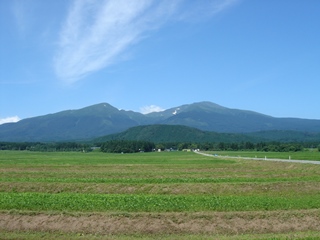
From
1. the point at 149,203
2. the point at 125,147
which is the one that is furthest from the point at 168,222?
the point at 125,147

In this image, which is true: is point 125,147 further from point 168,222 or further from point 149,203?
point 168,222

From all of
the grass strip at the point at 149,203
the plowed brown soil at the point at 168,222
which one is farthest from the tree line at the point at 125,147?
the plowed brown soil at the point at 168,222

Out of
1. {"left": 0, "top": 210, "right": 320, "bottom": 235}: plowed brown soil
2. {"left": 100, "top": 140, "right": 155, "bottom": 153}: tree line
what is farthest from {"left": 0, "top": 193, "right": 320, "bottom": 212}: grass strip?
{"left": 100, "top": 140, "right": 155, "bottom": 153}: tree line

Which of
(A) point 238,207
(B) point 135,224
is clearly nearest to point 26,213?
(B) point 135,224

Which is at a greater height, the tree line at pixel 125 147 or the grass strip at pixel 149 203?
the tree line at pixel 125 147

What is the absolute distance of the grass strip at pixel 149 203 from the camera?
24812 mm

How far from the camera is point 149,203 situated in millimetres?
25625

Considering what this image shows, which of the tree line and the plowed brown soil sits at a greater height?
the tree line

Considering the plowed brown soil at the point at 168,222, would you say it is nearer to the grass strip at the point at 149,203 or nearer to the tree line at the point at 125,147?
the grass strip at the point at 149,203

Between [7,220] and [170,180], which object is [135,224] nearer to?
[7,220]

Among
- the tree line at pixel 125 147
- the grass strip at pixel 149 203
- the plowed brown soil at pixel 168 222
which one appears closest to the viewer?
the plowed brown soil at pixel 168 222

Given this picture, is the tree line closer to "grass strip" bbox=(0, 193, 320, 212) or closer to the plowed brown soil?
"grass strip" bbox=(0, 193, 320, 212)

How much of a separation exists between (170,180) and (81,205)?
53.5ft

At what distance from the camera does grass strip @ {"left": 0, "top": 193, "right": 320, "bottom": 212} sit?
2481 centimetres
